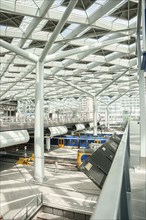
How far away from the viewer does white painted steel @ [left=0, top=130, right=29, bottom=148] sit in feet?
48.6

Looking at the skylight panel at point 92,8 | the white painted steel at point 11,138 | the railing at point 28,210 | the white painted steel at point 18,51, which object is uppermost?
the skylight panel at point 92,8

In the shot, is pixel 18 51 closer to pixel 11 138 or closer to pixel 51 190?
pixel 11 138

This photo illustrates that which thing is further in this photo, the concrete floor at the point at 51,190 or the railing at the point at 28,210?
the concrete floor at the point at 51,190

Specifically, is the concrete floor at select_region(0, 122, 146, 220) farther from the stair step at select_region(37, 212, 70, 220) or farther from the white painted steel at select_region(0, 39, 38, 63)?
the white painted steel at select_region(0, 39, 38, 63)

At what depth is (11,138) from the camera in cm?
1589

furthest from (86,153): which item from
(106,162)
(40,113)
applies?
(106,162)

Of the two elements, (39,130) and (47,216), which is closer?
(47,216)

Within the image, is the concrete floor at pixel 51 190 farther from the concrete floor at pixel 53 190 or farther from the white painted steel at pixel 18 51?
the white painted steel at pixel 18 51

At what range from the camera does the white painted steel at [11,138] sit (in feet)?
48.6

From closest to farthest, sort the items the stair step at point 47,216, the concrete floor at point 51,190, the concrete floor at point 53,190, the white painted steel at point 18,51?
the stair step at point 47,216 → the concrete floor at point 53,190 → the concrete floor at point 51,190 → the white painted steel at point 18,51

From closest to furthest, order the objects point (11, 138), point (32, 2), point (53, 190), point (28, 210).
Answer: point (28, 210), point (32, 2), point (53, 190), point (11, 138)

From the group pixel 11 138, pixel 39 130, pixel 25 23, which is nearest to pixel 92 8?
pixel 25 23

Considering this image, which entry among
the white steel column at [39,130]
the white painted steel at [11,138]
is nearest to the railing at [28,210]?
the white steel column at [39,130]

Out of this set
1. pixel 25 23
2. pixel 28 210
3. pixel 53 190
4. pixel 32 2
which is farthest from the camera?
pixel 25 23
